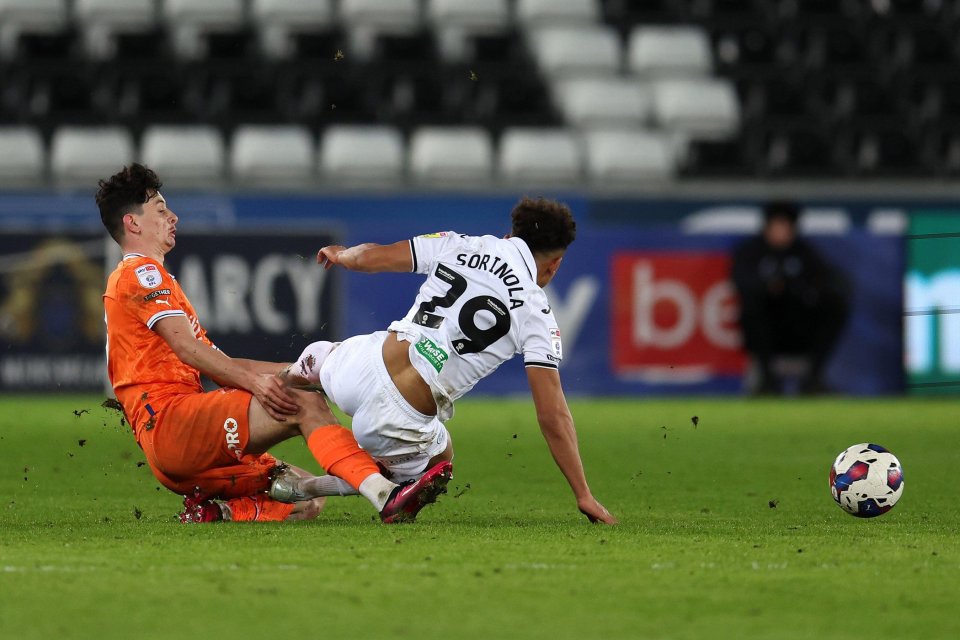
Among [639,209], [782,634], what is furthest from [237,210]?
[782,634]

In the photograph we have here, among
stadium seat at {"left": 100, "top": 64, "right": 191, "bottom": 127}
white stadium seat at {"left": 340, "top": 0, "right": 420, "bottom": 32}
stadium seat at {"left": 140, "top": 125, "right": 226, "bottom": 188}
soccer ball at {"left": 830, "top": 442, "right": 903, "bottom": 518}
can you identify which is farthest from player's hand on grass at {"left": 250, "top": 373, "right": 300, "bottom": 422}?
white stadium seat at {"left": 340, "top": 0, "right": 420, "bottom": 32}

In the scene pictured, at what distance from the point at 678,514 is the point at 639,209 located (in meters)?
9.06

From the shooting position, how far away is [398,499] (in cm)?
614

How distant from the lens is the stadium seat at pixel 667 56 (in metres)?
18.7

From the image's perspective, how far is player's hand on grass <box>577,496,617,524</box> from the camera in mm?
6258

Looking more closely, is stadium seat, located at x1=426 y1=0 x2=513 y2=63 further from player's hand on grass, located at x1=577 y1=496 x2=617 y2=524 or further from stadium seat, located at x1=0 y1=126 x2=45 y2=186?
player's hand on grass, located at x1=577 y1=496 x2=617 y2=524

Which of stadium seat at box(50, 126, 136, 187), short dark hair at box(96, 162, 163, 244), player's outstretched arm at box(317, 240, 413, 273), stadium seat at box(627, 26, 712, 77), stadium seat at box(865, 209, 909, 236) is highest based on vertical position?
stadium seat at box(627, 26, 712, 77)

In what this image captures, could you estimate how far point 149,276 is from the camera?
654cm

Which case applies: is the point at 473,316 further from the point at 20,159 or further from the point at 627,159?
the point at 20,159

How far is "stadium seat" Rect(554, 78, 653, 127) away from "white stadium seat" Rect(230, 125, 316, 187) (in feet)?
10.7

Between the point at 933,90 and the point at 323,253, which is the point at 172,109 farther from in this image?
the point at 323,253

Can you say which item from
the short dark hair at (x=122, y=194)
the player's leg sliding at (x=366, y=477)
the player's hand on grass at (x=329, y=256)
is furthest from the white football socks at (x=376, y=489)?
the short dark hair at (x=122, y=194)

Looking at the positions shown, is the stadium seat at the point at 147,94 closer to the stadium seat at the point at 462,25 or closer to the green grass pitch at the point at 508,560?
the stadium seat at the point at 462,25

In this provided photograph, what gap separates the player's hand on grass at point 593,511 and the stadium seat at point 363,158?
33.8 ft
